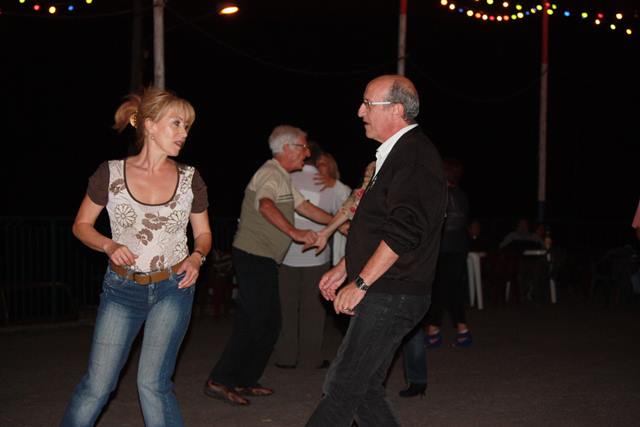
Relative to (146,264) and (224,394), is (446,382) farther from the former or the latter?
(146,264)

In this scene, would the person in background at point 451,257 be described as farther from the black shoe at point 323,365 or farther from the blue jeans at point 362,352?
the blue jeans at point 362,352

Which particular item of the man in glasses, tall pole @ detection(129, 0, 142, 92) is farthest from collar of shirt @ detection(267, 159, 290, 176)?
tall pole @ detection(129, 0, 142, 92)

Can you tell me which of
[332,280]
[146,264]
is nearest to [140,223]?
[146,264]

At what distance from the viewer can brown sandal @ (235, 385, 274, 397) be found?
7773 millimetres

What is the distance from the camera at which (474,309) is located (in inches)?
614

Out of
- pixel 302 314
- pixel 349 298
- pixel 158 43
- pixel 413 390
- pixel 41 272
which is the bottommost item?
pixel 413 390

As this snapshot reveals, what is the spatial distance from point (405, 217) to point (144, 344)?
1.43 meters

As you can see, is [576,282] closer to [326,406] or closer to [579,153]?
[326,406]

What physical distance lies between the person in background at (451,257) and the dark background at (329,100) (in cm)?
2178

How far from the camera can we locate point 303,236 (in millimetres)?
7727

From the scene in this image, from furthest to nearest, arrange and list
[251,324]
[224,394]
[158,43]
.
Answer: [158,43], [251,324], [224,394]

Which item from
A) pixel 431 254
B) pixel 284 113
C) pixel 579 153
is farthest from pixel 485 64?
pixel 431 254

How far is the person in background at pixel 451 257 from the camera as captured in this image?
1031cm

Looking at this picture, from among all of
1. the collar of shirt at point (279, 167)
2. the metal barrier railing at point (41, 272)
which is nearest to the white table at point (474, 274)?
the metal barrier railing at point (41, 272)
